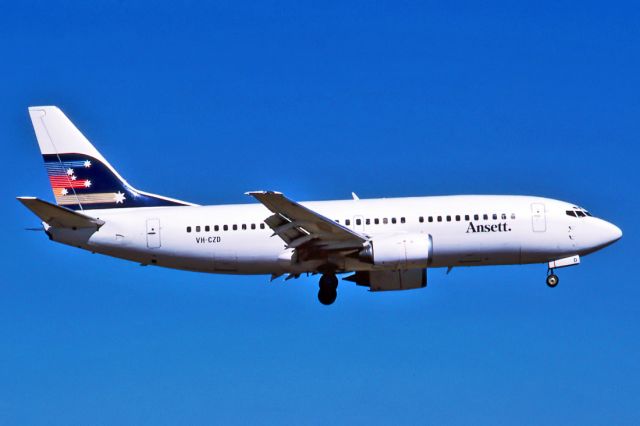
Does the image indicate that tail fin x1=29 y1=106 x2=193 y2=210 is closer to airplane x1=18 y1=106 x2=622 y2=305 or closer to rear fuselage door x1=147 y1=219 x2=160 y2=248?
airplane x1=18 y1=106 x2=622 y2=305

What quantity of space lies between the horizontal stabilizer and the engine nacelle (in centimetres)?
1331

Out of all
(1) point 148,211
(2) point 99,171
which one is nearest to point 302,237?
(1) point 148,211

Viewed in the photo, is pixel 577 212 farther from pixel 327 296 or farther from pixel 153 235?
pixel 153 235

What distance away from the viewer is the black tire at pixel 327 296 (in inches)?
2266

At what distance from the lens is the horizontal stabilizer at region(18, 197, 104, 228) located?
55031 millimetres

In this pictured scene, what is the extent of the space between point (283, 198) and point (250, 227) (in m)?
4.71

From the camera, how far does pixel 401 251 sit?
54812mm

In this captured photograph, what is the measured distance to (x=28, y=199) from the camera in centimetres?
5391

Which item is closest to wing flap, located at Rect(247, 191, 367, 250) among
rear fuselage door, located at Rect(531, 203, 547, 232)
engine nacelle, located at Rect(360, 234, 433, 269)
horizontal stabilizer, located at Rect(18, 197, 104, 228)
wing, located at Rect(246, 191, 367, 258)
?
wing, located at Rect(246, 191, 367, 258)

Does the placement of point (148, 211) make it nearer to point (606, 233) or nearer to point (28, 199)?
point (28, 199)

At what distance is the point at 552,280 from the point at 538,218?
123 inches

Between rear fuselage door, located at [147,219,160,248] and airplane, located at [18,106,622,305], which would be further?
rear fuselage door, located at [147,219,160,248]

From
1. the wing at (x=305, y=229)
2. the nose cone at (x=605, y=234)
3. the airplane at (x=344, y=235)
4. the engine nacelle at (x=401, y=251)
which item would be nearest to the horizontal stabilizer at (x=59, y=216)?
the airplane at (x=344, y=235)

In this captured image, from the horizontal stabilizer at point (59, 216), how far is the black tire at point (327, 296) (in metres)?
11.1
